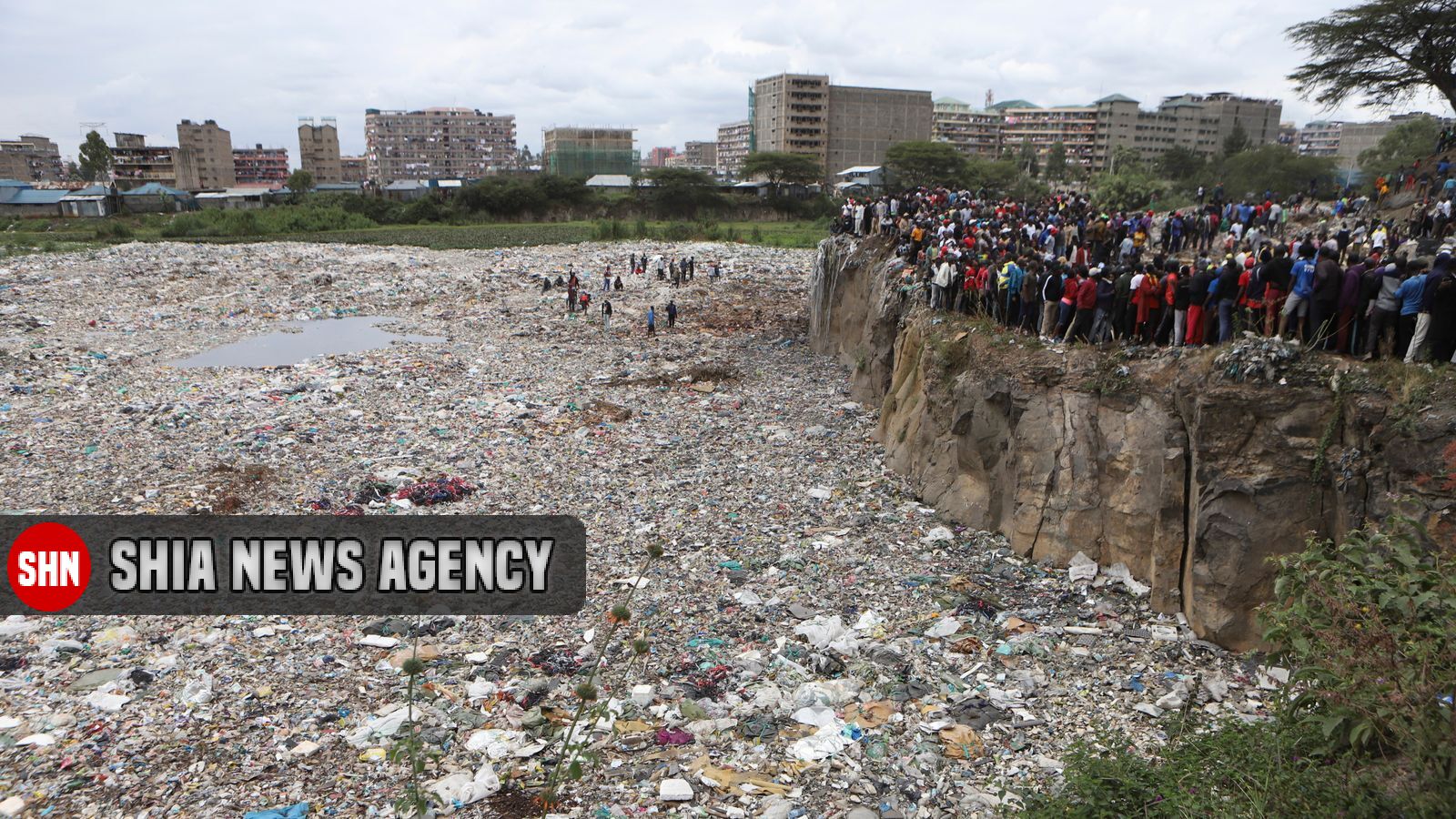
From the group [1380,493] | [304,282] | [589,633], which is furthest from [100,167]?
[1380,493]

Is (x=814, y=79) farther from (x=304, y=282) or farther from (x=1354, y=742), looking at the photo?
(x=1354, y=742)

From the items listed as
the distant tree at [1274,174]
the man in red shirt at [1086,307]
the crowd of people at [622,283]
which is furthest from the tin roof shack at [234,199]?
the man in red shirt at [1086,307]

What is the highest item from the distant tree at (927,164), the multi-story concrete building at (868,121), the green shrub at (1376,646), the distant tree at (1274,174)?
the multi-story concrete building at (868,121)

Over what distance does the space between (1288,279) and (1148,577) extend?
11.2 ft

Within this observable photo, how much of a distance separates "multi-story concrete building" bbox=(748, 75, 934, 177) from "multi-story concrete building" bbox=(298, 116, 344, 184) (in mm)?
54223

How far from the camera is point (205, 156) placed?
88000 mm

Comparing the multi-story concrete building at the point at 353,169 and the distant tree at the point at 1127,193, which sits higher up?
the multi-story concrete building at the point at 353,169

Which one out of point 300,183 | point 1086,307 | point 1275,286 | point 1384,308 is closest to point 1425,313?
point 1384,308

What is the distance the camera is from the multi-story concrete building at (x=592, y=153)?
91.2 meters

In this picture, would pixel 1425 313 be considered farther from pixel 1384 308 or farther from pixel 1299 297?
pixel 1299 297

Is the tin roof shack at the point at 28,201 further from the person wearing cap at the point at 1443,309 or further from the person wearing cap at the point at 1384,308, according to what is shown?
the person wearing cap at the point at 1443,309

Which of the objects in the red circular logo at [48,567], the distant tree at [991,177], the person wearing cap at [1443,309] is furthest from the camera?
the distant tree at [991,177]

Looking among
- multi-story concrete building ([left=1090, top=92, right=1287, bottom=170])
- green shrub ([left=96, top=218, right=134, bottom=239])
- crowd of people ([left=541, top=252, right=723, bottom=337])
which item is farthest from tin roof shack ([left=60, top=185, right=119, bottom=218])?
multi-story concrete building ([left=1090, top=92, right=1287, bottom=170])

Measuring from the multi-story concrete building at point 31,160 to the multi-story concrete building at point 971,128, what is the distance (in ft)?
342
